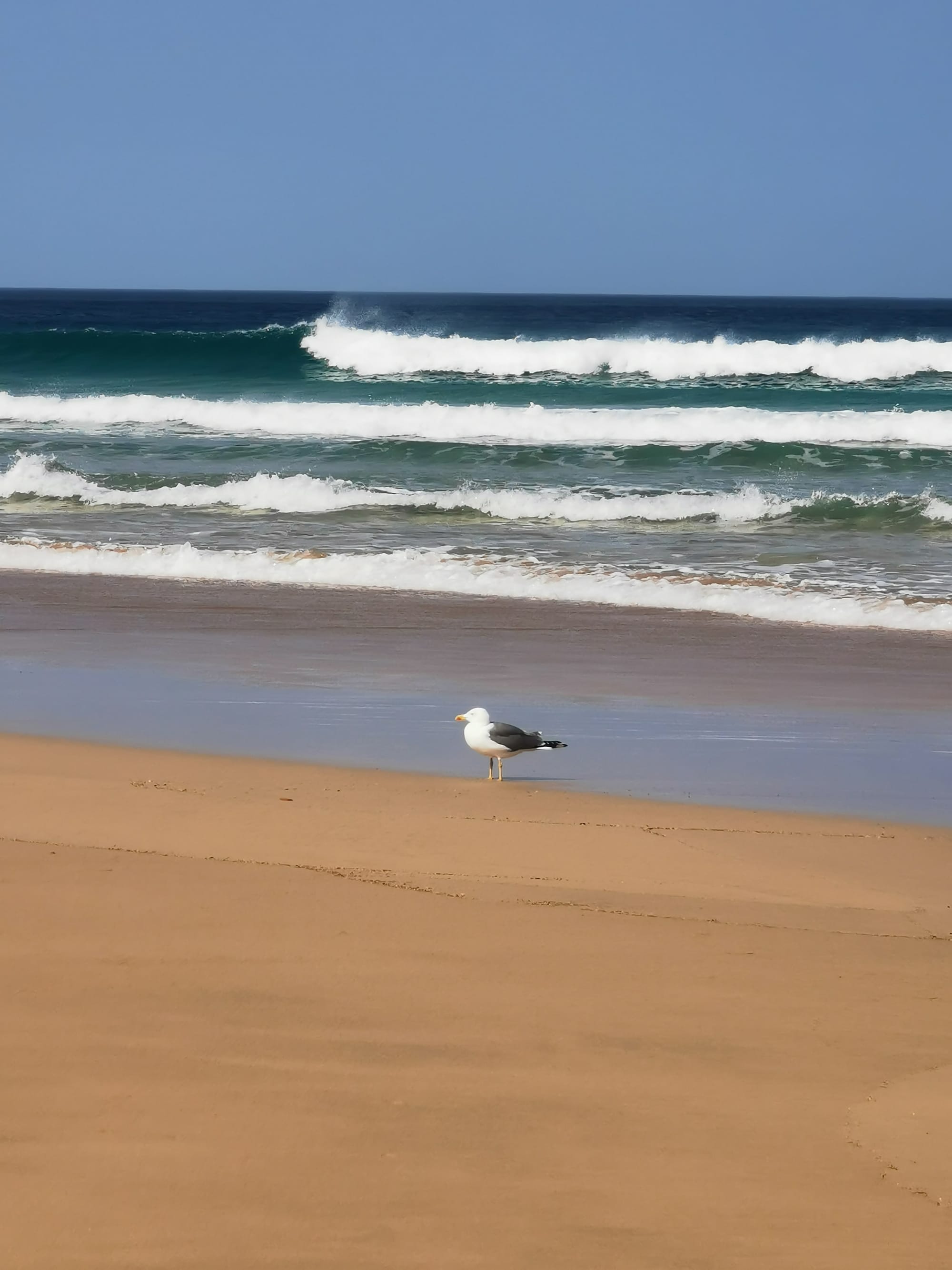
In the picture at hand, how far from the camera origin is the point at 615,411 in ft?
73.9

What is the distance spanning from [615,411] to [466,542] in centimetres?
1059

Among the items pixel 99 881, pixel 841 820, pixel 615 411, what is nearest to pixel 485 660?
pixel 841 820

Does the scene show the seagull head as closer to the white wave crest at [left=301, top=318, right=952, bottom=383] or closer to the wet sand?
the wet sand

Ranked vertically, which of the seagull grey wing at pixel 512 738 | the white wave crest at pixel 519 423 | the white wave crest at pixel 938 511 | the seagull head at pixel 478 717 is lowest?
the seagull grey wing at pixel 512 738

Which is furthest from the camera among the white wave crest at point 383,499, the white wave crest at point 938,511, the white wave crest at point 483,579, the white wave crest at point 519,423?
the white wave crest at point 519,423

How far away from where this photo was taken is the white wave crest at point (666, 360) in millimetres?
32094

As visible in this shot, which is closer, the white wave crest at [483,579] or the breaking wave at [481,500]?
the white wave crest at [483,579]

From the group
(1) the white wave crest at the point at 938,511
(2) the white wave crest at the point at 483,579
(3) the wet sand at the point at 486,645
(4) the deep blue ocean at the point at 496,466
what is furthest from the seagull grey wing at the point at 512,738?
(1) the white wave crest at the point at 938,511

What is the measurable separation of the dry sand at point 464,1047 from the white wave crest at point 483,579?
4.76 m

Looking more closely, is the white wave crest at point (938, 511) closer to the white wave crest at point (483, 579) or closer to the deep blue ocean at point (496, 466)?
the deep blue ocean at point (496, 466)

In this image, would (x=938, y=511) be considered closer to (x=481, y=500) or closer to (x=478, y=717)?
(x=481, y=500)

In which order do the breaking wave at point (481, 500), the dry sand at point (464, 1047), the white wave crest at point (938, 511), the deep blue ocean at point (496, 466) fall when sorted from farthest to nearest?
the breaking wave at point (481, 500), the white wave crest at point (938, 511), the deep blue ocean at point (496, 466), the dry sand at point (464, 1047)

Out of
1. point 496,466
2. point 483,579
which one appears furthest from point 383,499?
point 483,579

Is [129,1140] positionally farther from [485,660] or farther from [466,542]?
[466,542]
